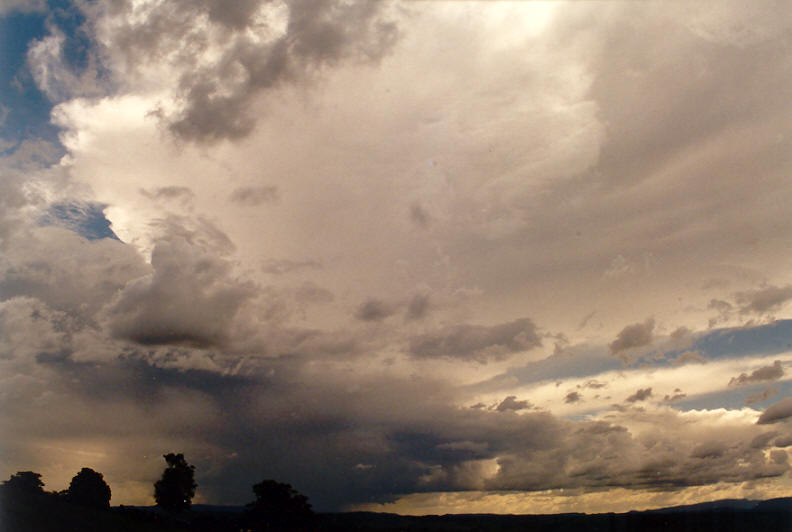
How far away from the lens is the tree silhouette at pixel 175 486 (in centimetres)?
13450

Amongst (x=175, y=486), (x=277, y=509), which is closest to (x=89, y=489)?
(x=175, y=486)

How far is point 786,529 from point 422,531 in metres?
83.0

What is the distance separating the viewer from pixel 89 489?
452ft

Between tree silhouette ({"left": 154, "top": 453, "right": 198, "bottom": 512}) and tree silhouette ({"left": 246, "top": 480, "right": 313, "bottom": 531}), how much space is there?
22924 mm

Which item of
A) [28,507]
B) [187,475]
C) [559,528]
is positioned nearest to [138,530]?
[28,507]

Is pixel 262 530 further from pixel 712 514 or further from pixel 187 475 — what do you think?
pixel 712 514

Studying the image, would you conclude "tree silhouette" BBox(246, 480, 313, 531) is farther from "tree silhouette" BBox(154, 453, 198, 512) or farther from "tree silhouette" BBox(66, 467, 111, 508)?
"tree silhouette" BBox(66, 467, 111, 508)

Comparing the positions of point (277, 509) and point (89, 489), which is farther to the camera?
point (89, 489)

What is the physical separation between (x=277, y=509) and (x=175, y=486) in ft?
102

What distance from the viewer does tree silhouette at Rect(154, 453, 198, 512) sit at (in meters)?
134

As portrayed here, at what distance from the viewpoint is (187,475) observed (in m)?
138

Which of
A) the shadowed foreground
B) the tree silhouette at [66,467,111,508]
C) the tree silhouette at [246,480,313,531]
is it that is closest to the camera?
the shadowed foreground

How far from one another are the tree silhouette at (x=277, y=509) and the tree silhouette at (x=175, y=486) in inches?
903

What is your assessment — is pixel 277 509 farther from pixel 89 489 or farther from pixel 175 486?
pixel 89 489
